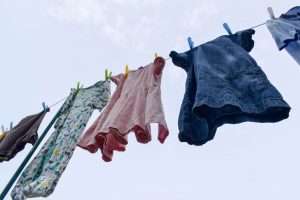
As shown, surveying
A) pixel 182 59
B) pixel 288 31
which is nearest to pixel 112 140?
pixel 182 59

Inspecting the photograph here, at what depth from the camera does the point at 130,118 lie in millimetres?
2078

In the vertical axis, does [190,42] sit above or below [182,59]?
above

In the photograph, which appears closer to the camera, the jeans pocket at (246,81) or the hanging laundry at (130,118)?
the jeans pocket at (246,81)

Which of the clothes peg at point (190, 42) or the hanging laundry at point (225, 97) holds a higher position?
the clothes peg at point (190, 42)

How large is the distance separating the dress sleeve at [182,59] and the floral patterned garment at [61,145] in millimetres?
803

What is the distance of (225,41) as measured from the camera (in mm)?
2262

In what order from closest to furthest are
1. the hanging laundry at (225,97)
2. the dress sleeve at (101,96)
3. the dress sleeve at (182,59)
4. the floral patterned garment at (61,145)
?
the hanging laundry at (225,97) < the floral patterned garment at (61,145) < the dress sleeve at (182,59) < the dress sleeve at (101,96)

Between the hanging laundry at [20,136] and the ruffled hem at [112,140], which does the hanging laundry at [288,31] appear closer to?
the ruffled hem at [112,140]

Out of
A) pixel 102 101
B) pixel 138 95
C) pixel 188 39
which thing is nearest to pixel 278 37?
pixel 188 39

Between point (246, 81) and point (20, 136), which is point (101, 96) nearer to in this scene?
point (20, 136)

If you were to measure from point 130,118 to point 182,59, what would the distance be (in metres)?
0.52

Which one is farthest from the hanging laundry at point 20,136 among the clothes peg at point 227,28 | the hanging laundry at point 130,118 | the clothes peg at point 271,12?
the clothes peg at point 271,12

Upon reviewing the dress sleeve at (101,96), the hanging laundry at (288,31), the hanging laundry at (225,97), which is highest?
the dress sleeve at (101,96)

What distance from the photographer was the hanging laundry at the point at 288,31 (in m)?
1.93
